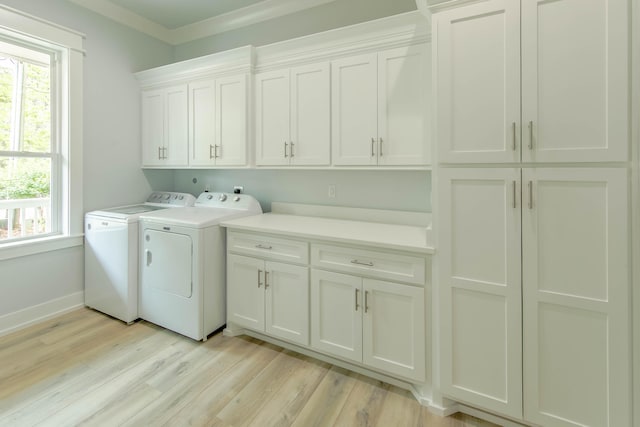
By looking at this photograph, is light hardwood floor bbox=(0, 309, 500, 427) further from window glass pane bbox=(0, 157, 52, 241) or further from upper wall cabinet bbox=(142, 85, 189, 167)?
upper wall cabinet bbox=(142, 85, 189, 167)

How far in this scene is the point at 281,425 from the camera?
5.32 feet

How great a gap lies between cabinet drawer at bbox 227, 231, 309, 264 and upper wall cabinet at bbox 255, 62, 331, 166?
26.1 inches

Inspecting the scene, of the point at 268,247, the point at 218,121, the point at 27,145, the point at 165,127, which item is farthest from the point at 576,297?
the point at 27,145

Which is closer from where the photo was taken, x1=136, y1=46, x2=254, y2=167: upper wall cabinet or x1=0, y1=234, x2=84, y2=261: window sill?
x1=0, y1=234, x2=84, y2=261: window sill

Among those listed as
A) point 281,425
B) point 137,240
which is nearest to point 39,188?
point 137,240

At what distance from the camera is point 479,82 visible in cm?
155

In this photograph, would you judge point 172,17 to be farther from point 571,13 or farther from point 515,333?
point 515,333

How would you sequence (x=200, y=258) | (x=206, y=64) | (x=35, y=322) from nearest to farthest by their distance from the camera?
(x=200, y=258), (x=35, y=322), (x=206, y=64)

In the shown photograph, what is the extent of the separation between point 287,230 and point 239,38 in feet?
7.35

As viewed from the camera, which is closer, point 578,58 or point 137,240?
point 578,58

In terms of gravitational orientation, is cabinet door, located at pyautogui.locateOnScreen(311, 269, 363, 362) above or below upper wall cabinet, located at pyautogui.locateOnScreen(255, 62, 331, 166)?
below

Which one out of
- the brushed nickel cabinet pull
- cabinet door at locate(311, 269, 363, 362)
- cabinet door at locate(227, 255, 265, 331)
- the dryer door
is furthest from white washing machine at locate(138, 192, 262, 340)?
the brushed nickel cabinet pull

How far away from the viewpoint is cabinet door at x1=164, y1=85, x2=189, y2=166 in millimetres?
3061

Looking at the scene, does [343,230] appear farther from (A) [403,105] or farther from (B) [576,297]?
(B) [576,297]
